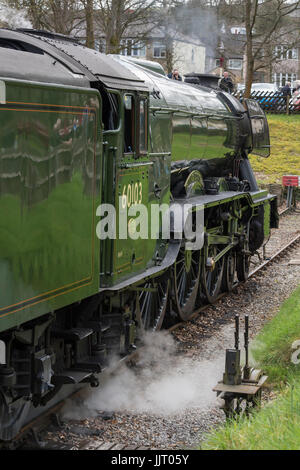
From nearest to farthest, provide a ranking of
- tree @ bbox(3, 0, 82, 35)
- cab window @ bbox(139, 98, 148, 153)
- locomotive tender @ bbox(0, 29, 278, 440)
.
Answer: locomotive tender @ bbox(0, 29, 278, 440) < cab window @ bbox(139, 98, 148, 153) < tree @ bbox(3, 0, 82, 35)

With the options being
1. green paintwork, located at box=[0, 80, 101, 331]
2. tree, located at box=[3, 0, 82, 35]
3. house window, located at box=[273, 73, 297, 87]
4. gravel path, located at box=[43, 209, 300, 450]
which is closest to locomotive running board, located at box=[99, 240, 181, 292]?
green paintwork, located at box=[0, 80, 101, 331]

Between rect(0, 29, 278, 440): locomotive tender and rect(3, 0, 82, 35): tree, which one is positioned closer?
rect(0, 29, 278, 440): locomotive tender

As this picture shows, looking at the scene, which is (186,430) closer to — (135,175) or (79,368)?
(79,368)

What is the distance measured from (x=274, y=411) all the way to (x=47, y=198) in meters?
2.32

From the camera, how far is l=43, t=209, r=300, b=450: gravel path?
237 inches

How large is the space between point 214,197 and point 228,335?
2143mm

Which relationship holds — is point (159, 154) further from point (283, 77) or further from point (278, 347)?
point (283, 77)

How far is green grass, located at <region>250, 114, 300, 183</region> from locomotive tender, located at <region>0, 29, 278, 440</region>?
50.5ft

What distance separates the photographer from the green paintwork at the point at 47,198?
459 centimetres

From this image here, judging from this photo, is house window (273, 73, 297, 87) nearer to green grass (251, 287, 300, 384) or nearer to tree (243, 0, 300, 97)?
tree (243, 0, 300, 97)

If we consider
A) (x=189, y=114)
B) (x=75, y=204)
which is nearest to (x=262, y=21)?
(x=189, y=114)

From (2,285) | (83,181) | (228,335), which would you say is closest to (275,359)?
(228,335)

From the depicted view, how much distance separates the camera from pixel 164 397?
702 centimetres

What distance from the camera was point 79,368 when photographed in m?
6.39
